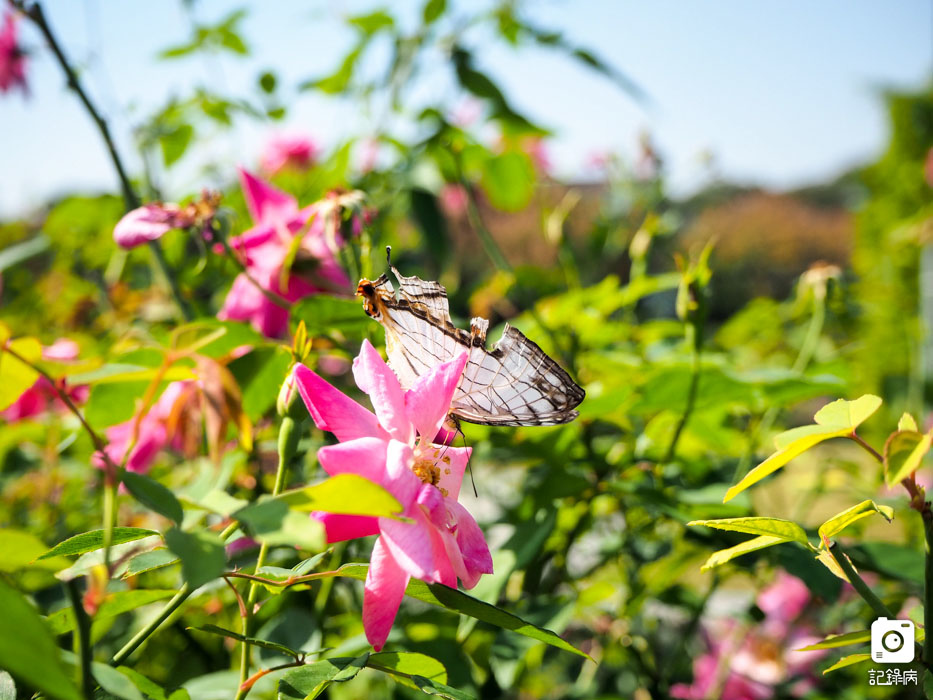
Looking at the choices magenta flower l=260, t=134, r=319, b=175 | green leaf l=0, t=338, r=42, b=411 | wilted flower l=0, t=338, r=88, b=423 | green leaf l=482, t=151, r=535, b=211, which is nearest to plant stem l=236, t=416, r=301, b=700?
green leaf l=0, t=338, r=42, b=411

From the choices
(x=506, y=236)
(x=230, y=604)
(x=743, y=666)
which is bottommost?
(x=506, y=236)

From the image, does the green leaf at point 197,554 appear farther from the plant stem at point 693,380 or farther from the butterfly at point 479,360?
the plant stem at point 693,380

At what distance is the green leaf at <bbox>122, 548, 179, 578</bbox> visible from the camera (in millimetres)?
402

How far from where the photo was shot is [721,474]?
2.96 ft

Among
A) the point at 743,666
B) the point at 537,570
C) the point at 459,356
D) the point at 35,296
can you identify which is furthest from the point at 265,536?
the point at 35,296

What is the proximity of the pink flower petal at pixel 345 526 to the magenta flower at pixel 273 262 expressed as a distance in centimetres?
35

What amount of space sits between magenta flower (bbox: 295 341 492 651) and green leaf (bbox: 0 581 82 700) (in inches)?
6.0

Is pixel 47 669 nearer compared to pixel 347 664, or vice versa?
pixel 47 669

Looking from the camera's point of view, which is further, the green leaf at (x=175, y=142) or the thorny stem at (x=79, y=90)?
the green leaf at (x=175, y=142)

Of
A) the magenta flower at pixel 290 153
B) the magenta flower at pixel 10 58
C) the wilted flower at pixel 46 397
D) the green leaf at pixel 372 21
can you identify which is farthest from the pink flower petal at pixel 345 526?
the magenta flower at pixel 290 153

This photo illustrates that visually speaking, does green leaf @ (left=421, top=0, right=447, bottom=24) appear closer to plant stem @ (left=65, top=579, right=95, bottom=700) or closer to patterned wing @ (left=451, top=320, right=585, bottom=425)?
patterned wing @ (left=451, top=320, right=585, bottom=425)

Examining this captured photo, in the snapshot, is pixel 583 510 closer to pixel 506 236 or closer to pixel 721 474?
pixel 721 474

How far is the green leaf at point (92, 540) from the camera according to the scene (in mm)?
396

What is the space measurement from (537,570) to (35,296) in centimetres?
135
